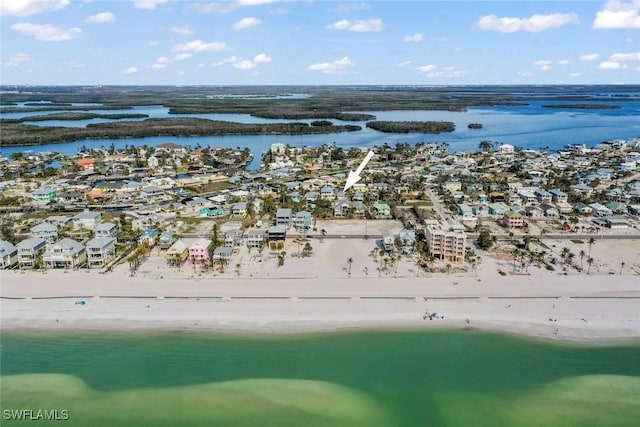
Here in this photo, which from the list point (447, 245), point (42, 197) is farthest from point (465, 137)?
point (42, 197)

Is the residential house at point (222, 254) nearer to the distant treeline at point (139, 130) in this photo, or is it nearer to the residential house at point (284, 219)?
the residential house at point (284, 219)

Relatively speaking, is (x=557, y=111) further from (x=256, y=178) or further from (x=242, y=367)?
(x=242, y=367)

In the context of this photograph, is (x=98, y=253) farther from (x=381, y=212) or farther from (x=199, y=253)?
(x=381, y=212)

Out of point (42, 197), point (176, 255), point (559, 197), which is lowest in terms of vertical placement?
point (176, 255)

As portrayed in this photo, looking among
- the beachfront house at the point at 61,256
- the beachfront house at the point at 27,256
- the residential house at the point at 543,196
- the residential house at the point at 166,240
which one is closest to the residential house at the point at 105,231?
the residential house at the point at 166,240

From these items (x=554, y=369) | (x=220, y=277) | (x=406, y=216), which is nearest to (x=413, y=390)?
(x=554, y=369)

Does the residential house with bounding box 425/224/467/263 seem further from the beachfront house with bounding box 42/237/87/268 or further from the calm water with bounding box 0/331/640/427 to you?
the beachfront house with bounding box 42/237/87/268

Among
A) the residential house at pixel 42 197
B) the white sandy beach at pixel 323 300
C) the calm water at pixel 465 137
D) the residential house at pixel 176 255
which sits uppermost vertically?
the calm water at pixel 465 137
